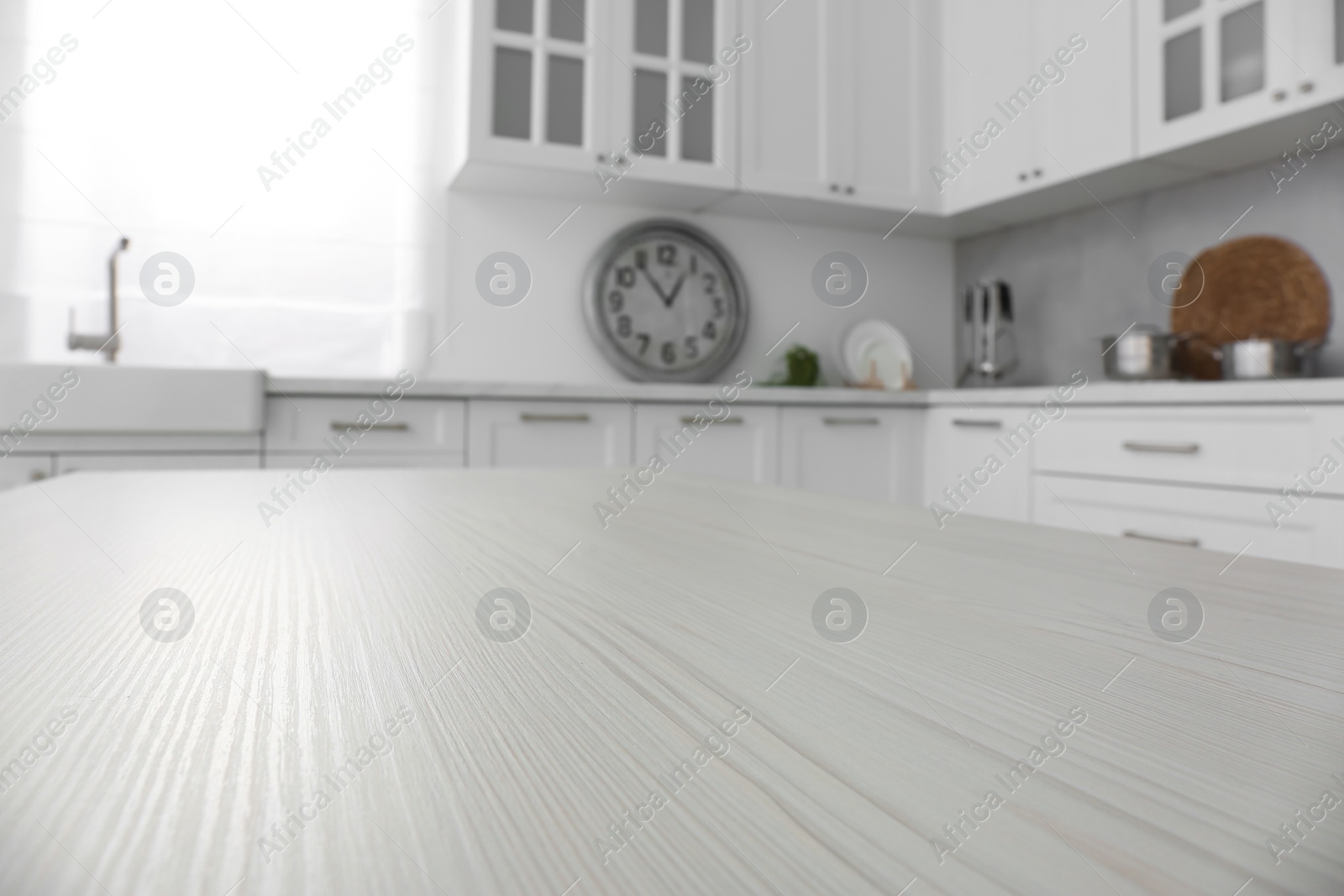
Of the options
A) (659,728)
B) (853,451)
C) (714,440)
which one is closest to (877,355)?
(853,451)

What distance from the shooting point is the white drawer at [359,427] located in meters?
2.28

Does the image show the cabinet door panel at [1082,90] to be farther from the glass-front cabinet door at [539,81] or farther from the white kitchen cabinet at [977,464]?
the glass-front cabinet door at [539,81]

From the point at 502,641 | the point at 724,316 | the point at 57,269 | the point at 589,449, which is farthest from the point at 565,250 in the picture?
the point at 502,641

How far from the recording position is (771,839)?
16cm

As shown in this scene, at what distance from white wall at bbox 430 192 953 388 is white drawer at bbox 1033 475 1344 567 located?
3.68 feet

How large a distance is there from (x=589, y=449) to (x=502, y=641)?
7.46 ft

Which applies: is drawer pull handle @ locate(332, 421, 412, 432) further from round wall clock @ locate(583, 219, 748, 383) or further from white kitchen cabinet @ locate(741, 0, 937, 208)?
white kitchen cabinet @ locate(741, 0, 937, 208)

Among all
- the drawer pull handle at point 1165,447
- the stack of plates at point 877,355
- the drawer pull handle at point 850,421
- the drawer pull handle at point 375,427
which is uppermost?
the stack of plates at point 877,355

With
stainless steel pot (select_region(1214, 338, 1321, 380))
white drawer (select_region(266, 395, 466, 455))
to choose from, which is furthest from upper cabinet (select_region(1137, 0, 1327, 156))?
white drawer (select_region(266, 395, 466, 455))

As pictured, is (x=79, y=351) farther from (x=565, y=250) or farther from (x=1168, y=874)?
(x=1168, y=874)

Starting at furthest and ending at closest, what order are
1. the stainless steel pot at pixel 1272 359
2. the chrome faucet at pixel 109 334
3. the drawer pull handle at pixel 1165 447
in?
the chrome faucet at pixel 109 334 < the stainless steel pot at pixel 1272 359 < the drawer pull handle at pixel 1165 447

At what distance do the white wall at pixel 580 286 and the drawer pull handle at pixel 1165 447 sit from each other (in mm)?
1295

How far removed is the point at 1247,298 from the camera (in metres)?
2.58

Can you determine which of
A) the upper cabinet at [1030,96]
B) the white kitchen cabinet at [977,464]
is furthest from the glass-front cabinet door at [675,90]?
the white kitchen cabinet at [977,464]
